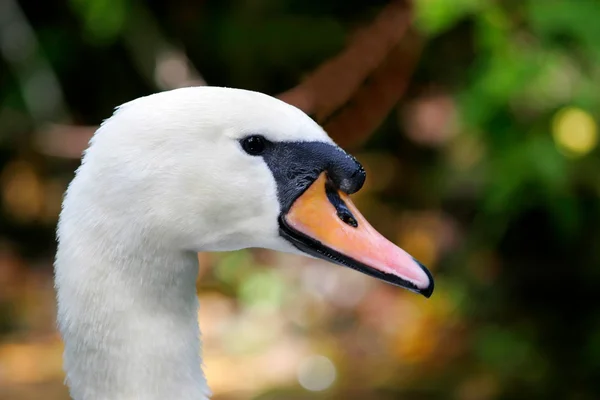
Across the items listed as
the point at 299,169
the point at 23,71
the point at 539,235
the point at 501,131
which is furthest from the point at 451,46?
the point at 299,169

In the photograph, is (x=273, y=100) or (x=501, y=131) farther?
(x=501, y=131)

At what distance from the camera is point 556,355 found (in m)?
4.02

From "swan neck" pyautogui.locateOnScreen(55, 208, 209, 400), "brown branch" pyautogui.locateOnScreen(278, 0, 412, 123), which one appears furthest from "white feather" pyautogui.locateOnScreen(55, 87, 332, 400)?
"brown branch" pyautogui.locateOnScreen(278, 0, 412, 123)

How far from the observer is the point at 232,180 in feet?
4.80

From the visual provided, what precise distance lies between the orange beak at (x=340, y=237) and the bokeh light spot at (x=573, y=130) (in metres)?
1.95

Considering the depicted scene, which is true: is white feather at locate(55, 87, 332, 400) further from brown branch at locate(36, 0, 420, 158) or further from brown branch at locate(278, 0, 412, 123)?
brown branch at locate(36, 0, 420, 158)

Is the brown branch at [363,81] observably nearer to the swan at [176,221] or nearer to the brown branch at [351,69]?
the brown branch at [351,69]

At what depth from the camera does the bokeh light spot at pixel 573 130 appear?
3275 mm

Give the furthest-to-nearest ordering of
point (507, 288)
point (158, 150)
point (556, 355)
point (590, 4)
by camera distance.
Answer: point (507, 288) < point (556, 355) < point (590, 4) < point (158, 150)

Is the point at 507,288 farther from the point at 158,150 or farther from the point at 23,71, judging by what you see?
the point at 158,150

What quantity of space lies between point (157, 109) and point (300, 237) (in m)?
0.30

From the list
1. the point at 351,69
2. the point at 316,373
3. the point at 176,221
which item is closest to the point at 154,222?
the point at 176,221

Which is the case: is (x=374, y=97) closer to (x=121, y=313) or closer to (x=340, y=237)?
(x=340, y=237)

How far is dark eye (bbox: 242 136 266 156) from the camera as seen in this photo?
57.2 inches
